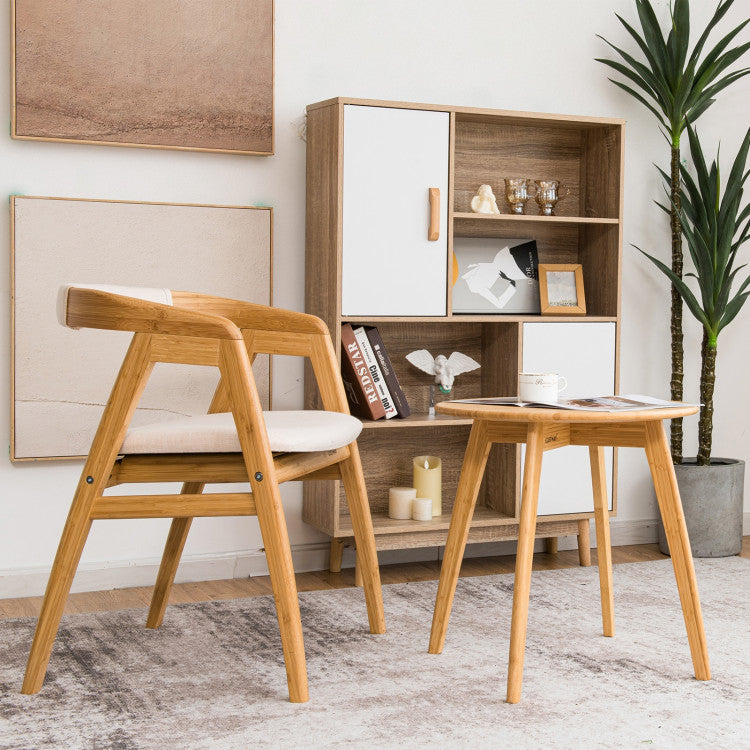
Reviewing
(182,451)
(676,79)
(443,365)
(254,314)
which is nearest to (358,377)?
(443,365)

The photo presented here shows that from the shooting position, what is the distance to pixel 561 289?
3.23m

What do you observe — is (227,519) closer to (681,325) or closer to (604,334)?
(604,334)

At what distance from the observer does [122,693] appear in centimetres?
195

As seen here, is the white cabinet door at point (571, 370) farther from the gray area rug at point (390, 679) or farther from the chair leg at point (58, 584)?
the chair leg at point (58, 584)

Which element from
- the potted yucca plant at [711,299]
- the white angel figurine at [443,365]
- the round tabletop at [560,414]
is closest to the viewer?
the round tabletop at [560,414]

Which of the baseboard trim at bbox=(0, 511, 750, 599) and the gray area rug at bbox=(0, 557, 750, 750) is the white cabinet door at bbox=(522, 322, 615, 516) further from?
the gray area rug at bbox=(0, 557, 750, 750)

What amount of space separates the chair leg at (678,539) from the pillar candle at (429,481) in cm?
111

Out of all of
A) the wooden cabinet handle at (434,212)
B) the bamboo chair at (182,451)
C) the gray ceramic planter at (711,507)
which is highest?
the wooden cabinet handle at (434,212)

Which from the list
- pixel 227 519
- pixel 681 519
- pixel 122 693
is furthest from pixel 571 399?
pixel 227 519

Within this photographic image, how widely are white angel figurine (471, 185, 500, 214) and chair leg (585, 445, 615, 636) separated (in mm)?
1002

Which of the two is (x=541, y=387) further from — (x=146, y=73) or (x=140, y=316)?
(x=146, y=73)

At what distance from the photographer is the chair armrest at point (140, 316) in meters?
1.88

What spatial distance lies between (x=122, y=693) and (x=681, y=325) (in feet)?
7.18

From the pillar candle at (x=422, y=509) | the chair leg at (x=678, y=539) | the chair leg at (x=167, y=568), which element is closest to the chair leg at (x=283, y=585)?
the chair leg at (x=167, y=568)
